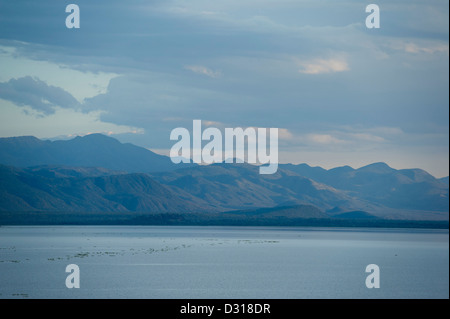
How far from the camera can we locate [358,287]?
6750cm

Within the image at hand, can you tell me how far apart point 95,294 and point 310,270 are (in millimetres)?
35460

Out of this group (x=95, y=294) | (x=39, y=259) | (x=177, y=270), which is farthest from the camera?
(x=39, y=259)
